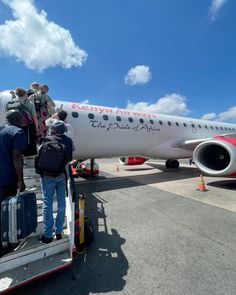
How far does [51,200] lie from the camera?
8.16 ft

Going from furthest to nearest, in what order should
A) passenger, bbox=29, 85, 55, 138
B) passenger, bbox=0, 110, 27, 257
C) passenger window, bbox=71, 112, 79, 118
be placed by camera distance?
passenger window, bbox=71, 112, 79, 118 < passenger, bbox=29, 85, 55, 138 < passenger, bbox=0, 110, 27, 257

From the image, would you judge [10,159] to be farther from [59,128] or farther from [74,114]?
[74,114]

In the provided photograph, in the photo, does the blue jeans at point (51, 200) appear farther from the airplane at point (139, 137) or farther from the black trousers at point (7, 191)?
the airplane at point (139, 137)

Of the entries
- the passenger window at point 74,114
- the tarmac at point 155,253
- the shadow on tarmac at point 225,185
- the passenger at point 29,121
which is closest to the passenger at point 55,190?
the tarmac at point 155,253

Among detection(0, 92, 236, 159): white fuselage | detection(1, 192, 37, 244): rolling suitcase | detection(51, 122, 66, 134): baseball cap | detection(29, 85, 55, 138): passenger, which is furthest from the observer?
detection(0, 92, 236, 159): white fuselage

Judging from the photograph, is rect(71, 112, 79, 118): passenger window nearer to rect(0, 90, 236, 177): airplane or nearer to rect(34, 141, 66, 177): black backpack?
rect(0, 90, 236, 177): airplane

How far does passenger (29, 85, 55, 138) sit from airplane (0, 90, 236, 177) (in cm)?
124

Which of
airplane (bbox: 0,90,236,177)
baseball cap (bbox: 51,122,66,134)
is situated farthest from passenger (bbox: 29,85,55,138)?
baseball cap (bbox: 51,122,66,134)

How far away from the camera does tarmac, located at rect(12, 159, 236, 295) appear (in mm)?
2023

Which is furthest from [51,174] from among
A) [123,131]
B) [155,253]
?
[123,131]

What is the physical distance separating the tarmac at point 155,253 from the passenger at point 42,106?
2.35 m

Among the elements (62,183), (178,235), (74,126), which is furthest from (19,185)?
(74,126)

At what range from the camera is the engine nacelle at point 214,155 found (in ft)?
21.1

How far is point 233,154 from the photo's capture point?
21.4 feet
